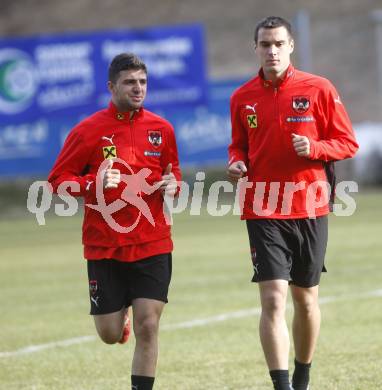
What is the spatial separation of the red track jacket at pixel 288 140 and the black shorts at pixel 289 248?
6 cm

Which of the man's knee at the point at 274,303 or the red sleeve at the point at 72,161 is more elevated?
the red sleeve at the point at 72,161

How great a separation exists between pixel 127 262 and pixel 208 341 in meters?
2.80

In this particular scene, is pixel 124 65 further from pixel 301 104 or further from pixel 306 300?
pixel 306 300

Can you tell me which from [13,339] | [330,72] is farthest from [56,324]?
[330,72]

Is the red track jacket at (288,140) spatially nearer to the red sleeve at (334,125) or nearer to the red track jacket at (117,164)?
the red sleeve at (334,125)

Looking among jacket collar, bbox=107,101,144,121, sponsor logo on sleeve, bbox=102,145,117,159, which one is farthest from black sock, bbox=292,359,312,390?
jacket collar, bbox=107,101,144,121

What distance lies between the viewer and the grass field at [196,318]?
857 centimetres

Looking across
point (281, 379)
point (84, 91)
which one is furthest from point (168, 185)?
point (84, 91)

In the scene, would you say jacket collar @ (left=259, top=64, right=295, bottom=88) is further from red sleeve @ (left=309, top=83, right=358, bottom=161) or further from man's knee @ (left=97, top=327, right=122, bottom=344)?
man's knee @ (left=97, top=327, right=122, bottom=344)

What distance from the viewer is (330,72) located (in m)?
36.8

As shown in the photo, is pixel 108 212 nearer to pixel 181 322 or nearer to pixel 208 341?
pixel 208 341

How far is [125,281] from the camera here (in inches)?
299

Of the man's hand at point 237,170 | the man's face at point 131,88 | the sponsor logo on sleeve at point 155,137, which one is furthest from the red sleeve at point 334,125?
the man's face at point 131,88

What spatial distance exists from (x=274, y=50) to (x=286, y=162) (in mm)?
690
